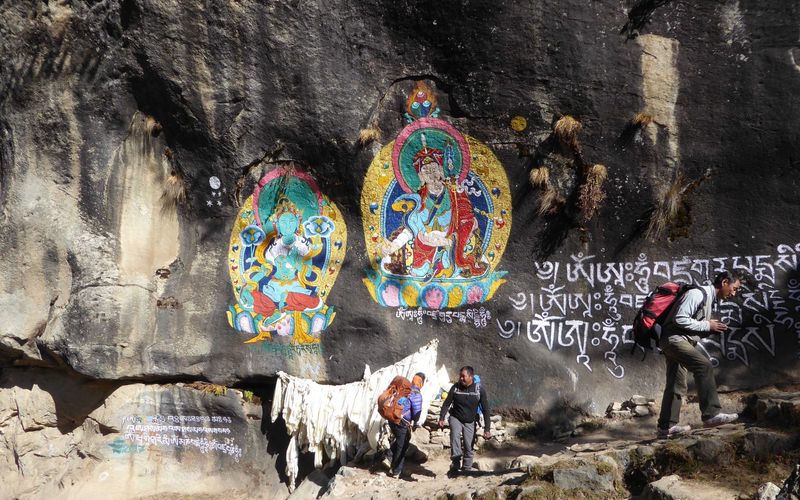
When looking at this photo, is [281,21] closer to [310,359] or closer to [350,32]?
[350,32]

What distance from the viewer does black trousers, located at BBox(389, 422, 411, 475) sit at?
23.4ft

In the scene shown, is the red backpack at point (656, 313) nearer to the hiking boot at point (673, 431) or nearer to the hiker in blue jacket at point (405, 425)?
the hiking boot at point (673, 431)

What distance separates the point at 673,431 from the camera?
19.0ft

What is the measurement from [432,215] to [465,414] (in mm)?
2454

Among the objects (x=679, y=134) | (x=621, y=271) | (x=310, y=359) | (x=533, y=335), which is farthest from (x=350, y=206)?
(x=679, y=134)

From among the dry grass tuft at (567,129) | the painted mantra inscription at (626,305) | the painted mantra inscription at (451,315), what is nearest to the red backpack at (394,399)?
the painted mantra inscription at (451,315)

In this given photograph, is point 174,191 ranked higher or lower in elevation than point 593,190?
lower

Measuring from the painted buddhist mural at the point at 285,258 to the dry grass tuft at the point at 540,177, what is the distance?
2.21 metres

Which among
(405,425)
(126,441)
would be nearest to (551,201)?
(405,425)

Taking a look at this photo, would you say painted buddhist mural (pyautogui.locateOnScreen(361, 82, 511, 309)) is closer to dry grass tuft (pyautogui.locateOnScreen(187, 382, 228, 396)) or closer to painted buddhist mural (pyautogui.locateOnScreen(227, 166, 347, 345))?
painted buddhist mural (pyautogui.locateOnScreen(227, 166, 347, 345))

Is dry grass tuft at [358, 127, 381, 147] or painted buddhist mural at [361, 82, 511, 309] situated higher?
dry grass tuft at [358, 127, 381, 147]

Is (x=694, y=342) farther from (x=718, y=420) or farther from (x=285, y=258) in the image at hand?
(x=285, y=258)

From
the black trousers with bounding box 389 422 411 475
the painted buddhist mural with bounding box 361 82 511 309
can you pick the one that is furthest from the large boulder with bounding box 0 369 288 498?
the painted buddhist mural with bounding box 361 82 511 309

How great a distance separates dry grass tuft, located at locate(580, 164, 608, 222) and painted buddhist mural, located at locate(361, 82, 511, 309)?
84 cm
